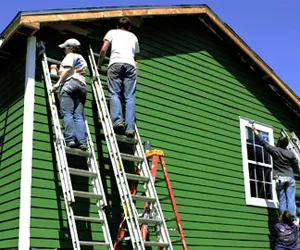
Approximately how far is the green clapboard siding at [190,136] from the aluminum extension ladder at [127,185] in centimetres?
65

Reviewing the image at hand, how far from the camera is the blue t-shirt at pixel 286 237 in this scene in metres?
7.91

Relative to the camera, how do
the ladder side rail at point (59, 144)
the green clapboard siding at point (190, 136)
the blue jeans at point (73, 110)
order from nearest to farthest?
1. the ladder side rail at point (59, 144)
2. the blue jeans at point (73, 110)
3. the green clapboard siding at point (190, 136)

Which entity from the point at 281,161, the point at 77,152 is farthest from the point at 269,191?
the point at 77,152

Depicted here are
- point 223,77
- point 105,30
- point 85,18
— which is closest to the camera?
point 85,18

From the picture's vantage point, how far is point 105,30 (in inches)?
315

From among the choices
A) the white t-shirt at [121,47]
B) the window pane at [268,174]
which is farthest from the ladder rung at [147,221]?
the window pane at [268,174]

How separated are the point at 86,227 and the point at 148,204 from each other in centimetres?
93

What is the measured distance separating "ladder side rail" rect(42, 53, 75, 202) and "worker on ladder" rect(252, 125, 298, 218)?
491 centimetres

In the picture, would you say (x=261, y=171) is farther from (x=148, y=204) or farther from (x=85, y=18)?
(x=85, y=18)

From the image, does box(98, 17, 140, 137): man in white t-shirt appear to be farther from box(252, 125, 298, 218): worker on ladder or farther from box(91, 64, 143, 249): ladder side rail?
box(252, 125, 298, 218): worker on ladder

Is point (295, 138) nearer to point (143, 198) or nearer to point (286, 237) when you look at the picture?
point (286, 237)

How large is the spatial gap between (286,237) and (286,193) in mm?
1592

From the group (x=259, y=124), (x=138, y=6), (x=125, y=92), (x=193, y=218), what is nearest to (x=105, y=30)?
(x=138, y=6)

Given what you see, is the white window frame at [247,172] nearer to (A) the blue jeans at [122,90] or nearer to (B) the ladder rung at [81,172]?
(A) the blue jeans at [122,90]
